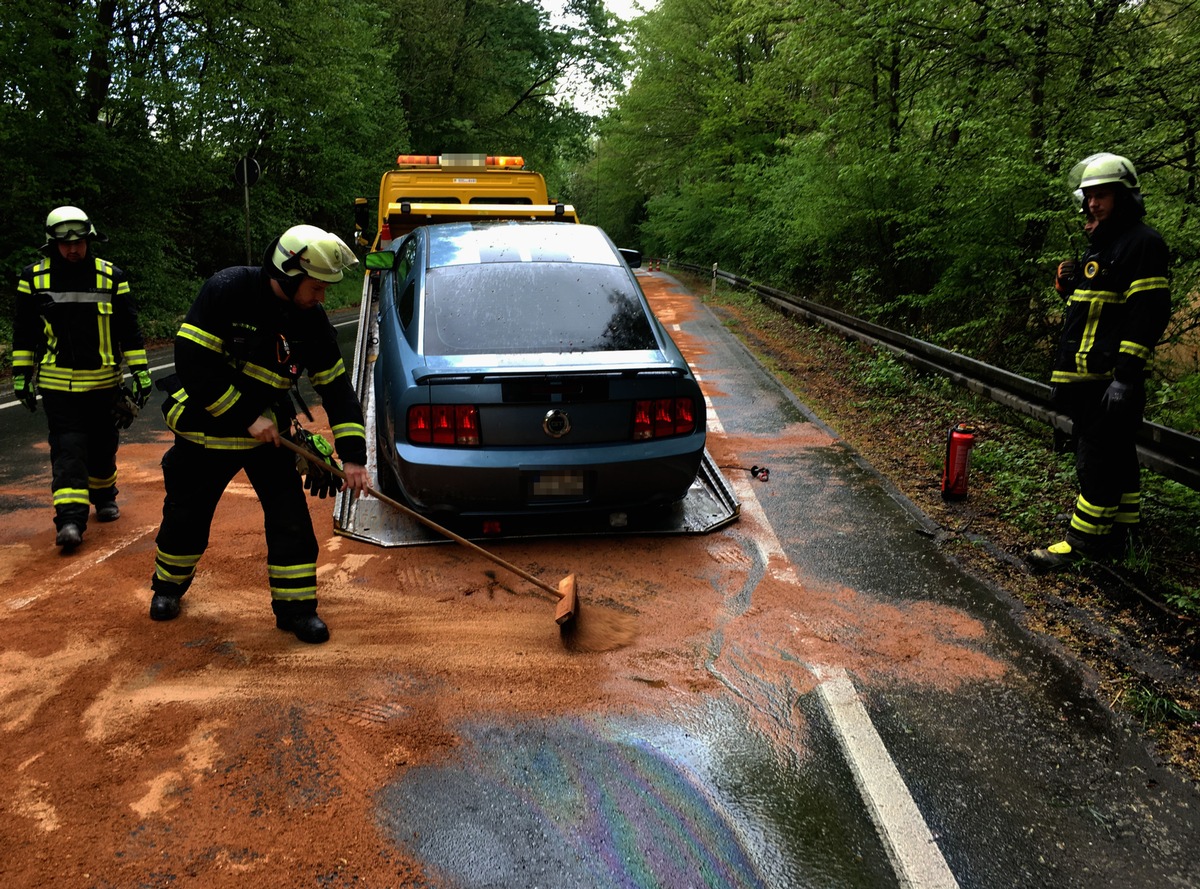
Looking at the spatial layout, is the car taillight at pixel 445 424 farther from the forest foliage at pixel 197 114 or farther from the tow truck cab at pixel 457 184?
the forest foliage at pixel 197 114

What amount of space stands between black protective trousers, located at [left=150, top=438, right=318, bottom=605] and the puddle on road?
1.24m

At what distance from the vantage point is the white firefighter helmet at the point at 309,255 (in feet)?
11.4

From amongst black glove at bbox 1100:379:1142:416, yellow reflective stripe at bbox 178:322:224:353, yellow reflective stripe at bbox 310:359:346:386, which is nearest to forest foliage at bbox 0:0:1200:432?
black glove at bbox 1100:379:1142:416

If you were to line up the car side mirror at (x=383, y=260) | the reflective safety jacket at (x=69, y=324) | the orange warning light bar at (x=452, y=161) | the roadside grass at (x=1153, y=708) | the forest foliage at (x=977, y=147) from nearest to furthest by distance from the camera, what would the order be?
the roadside grass at (x=1153, y=708)
the reflective safety jacket at (x=69, y=324)
the forest foliage at (x=977, y=147)
the car side mirror at (x=383, y=260)
the orange warning light bar at (x=452, y=161)

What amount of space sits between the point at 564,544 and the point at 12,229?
42.2 feet

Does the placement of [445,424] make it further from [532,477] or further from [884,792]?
[884,792]

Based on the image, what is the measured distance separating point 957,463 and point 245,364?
182 inches

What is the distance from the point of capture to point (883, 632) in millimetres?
3955

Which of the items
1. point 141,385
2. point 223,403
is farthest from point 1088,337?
point 141,385

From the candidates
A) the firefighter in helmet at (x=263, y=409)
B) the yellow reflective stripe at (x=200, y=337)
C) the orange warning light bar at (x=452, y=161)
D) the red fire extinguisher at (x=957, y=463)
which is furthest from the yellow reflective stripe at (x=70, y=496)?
the orange warning light bar at (x=452, y=161)

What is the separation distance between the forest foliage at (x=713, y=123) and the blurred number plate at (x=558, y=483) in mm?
3957

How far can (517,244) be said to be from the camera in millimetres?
5734

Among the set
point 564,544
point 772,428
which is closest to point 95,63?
point 772,428

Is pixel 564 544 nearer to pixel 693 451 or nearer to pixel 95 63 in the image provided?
pixel 693 451
